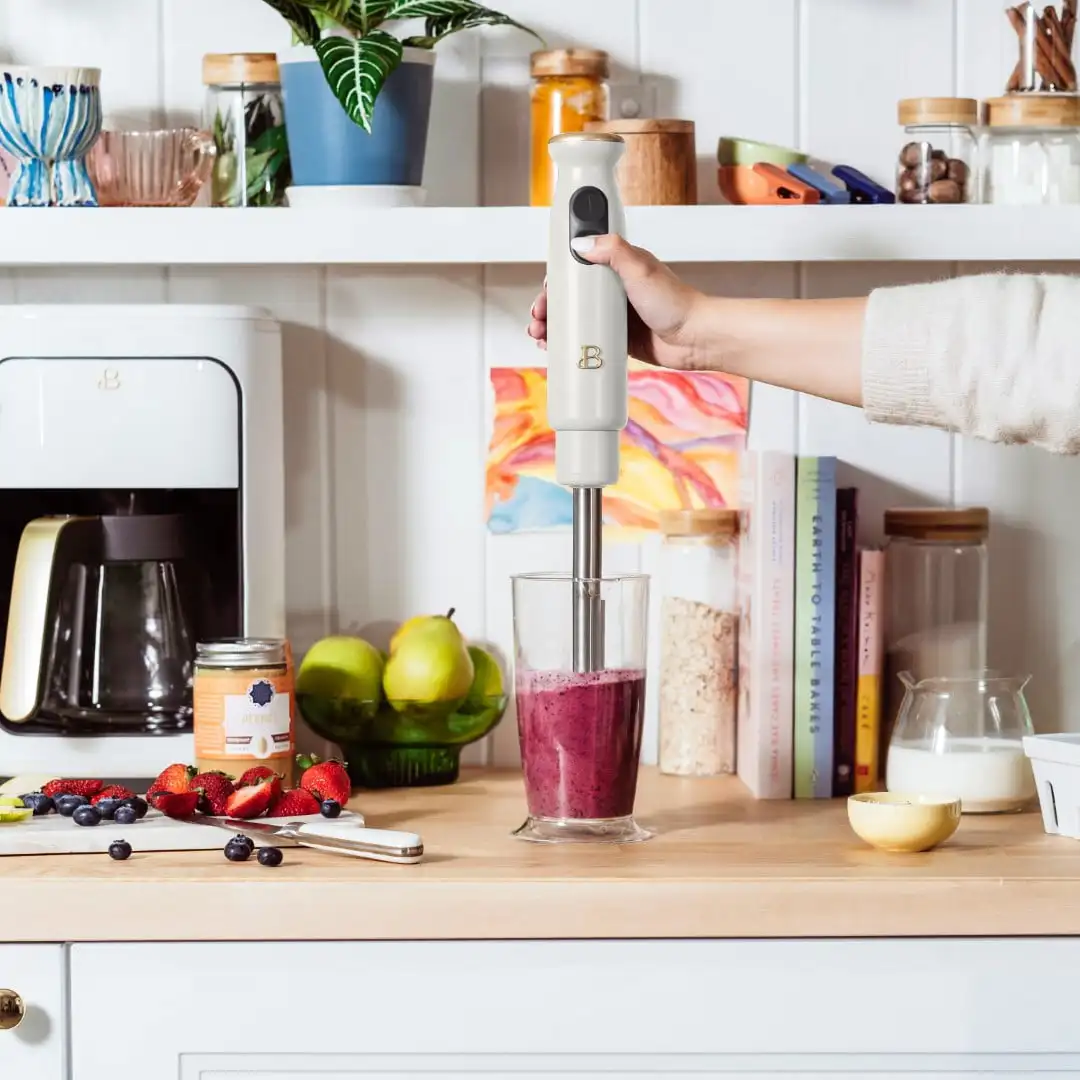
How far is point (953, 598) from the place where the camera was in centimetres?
161

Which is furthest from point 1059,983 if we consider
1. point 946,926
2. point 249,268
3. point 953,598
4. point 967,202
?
point 249,268

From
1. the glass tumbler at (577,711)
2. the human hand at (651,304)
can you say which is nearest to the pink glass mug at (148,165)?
the human hand at (651,304)

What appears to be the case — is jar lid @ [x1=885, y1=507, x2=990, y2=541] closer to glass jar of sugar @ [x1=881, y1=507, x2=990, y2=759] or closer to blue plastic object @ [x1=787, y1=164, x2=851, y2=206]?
glass jar of sugar @ [x1=881, y1=507, x2=990, y2=759]

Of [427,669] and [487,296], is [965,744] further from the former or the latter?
[487,296]

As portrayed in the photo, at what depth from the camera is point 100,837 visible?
1222 mm

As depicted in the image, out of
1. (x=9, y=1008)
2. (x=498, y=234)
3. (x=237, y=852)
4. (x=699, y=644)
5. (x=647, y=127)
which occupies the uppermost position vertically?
(x=647, y=127)

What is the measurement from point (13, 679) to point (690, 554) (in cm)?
63

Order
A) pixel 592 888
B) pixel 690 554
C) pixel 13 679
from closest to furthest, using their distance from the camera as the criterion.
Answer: pixel 592 888, pixel 13 679, pixel 690 554

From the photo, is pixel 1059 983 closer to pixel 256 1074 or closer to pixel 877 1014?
pixel 877 1014

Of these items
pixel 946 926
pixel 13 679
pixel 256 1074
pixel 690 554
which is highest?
pixel 690 554

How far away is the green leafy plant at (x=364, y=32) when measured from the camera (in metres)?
1.42

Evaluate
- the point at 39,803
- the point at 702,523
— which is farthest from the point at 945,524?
the point at 39,803

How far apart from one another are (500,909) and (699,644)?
478mm

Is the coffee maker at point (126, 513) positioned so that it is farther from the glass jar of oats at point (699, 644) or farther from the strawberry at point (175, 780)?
the glass jar of oats at point (699, 644)
